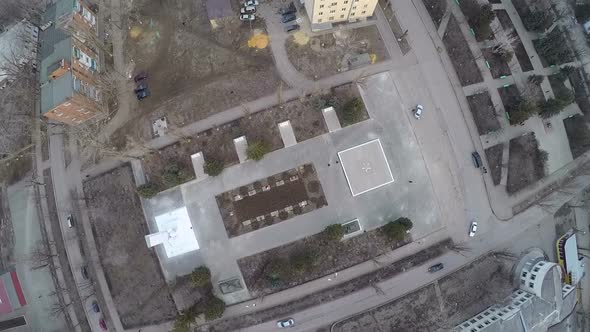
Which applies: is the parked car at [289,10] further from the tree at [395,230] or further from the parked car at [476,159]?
the tree at [395,230]

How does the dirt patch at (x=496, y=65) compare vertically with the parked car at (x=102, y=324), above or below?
above

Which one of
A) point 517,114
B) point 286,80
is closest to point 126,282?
point 286,80

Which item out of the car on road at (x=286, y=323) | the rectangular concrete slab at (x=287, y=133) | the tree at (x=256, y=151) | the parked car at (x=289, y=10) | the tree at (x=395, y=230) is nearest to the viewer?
the tree at (x=395, y=230)

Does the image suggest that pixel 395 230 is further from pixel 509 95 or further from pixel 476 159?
pixel 509 95

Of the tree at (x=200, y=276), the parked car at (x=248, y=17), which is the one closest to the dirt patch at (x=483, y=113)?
the parked car at (x=248, y=17)

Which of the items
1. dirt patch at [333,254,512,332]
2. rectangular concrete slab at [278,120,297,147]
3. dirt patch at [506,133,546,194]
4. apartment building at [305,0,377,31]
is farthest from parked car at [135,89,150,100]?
dirt patch at [506,133,546,194]

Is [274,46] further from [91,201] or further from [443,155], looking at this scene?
[91,201]
